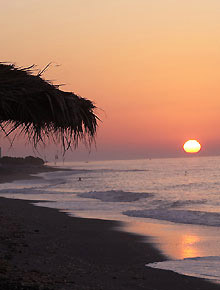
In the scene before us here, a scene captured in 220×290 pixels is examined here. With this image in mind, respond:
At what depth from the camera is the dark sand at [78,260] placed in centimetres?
939

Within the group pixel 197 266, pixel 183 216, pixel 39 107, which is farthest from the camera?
pixel 183 216

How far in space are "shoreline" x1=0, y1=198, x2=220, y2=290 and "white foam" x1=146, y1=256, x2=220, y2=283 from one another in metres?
0.37

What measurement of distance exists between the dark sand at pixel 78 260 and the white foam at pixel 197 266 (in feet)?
1.35

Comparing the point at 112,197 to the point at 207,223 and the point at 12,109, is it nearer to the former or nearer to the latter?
the point at 207,223

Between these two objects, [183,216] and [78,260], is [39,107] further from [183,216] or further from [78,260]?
[183,216]

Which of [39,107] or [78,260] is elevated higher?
[39,107]

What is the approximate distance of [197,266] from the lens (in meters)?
12.5

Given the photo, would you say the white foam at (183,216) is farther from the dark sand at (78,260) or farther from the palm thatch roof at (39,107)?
the palm thatch roof at (39,107)

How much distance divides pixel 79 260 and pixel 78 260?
2.4 inches

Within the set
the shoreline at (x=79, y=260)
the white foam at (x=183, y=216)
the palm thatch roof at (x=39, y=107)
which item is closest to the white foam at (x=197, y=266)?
the shoreline at (x=79, y=260)

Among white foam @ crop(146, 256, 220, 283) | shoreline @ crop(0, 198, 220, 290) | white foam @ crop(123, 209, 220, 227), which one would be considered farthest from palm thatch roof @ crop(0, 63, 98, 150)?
white foam @ crop(123, 209, 220, 227)

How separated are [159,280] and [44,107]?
5912mm

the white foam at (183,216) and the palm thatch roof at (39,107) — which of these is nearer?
the palm thatch roof at (39,107)


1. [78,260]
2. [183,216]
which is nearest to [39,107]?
[78,260]
